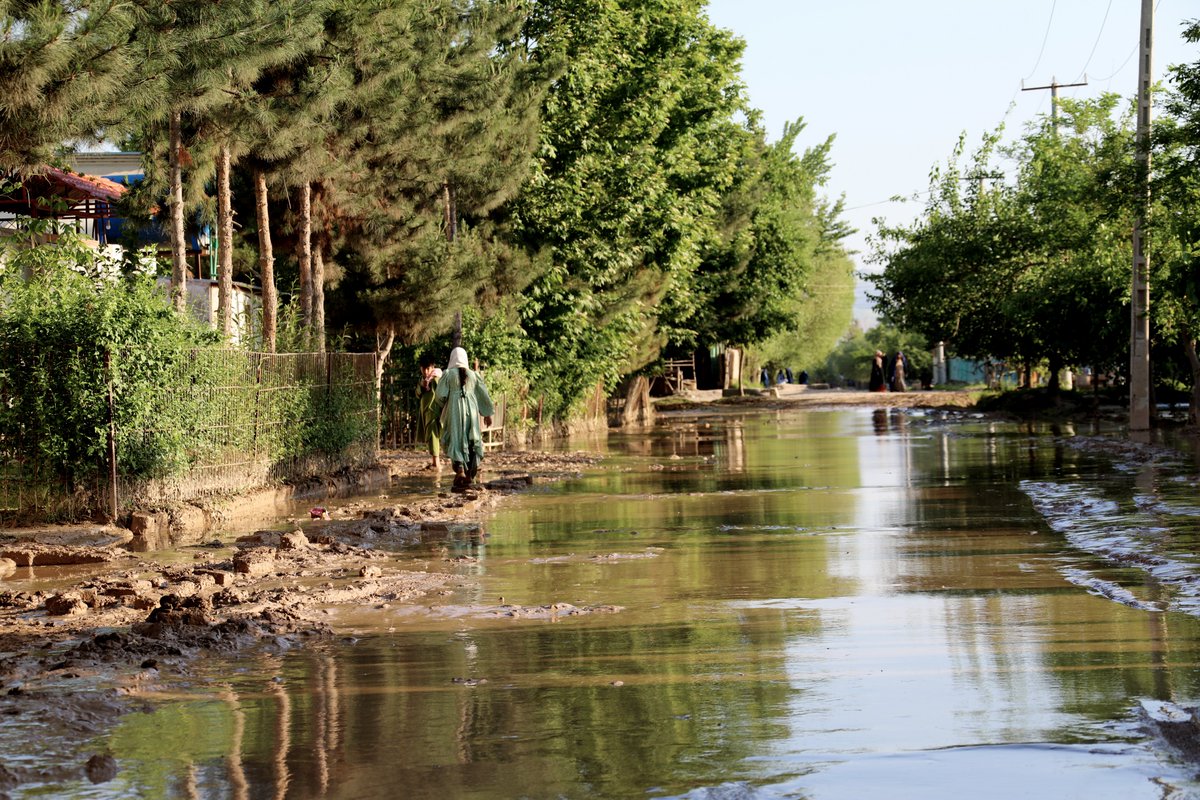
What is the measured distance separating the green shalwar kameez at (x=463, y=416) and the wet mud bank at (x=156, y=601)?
251 centimetres

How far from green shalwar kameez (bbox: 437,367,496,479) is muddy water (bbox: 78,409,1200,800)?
194 inches

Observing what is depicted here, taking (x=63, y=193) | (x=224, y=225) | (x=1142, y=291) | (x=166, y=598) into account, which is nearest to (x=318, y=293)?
(x=224, y=225)

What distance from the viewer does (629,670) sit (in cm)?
771

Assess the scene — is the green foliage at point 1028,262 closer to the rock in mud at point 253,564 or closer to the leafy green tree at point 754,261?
the leafy green tree at point 754,261

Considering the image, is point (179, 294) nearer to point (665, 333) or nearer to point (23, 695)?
point (23, 695)

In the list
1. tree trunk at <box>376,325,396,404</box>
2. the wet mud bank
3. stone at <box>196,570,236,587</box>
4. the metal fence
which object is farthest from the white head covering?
stone at <box>196,570,236,587</box>

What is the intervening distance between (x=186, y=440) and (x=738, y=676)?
9299 millimetres

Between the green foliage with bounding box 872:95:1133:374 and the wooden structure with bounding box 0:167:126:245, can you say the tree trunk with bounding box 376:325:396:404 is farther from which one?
the green foliage with bounding box 872:95:1133:374

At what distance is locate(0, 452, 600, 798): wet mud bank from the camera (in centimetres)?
670

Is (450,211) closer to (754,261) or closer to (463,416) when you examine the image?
(463,416)

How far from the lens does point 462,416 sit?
19.9m

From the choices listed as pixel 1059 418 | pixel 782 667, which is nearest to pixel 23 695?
pixel 782 667

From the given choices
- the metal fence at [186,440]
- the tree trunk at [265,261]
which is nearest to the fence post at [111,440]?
the metal fence at [186,440]

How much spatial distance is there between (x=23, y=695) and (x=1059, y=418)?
35883 millimetres
